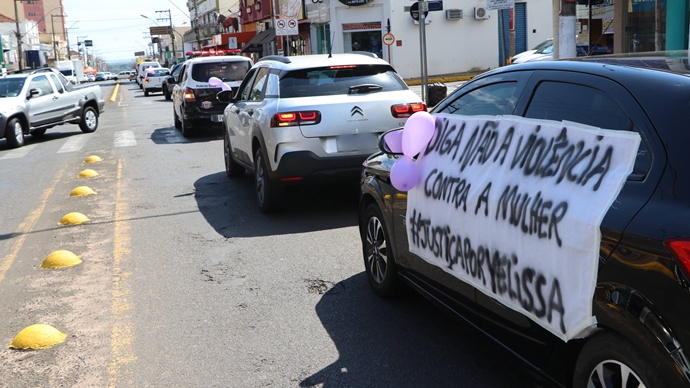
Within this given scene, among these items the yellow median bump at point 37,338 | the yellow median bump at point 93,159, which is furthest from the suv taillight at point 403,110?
the yellow median bump at point 93,159

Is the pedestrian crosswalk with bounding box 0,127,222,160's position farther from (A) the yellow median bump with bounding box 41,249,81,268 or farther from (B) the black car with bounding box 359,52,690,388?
(B) the black car with bounding box 359,52,690,388

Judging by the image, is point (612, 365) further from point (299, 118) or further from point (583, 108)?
point (299, 118)

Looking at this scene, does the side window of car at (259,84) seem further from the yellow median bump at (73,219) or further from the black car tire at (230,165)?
the yellow median bump at (73,219)

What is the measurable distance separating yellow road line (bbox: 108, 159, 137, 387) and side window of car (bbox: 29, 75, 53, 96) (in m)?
11.5

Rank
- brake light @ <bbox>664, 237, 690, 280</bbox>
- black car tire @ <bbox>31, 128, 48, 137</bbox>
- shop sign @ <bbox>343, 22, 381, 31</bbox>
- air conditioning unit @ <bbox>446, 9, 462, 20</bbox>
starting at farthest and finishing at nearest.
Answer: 1. shop sign @ <bbox>343, 22, 381, 31</bbox>
2. air conditioning unit @ <bbox>446, 9, 462, 20</bbox>
3. black car tire @ <bbox>31, 128, 48, 137</bbox>
4. brake light @ <bbox>664, 237, 690, 280</bbox>

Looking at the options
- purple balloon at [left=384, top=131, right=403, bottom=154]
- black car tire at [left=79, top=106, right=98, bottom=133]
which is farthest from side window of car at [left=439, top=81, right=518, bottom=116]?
black car tire at [left=79, top=106, right=98, bottom=133]

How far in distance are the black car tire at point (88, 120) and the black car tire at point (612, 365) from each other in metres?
19.4

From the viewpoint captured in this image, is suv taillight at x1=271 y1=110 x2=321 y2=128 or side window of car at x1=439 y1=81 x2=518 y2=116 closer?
side window of car at x1=439 y1=81 x2=518 y2=116

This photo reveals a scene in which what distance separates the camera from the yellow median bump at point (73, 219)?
8.84 m

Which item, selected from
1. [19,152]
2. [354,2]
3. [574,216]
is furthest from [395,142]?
[354,2]

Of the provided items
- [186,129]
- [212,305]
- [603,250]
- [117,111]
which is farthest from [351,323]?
[117,111]

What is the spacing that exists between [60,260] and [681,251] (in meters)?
5.84

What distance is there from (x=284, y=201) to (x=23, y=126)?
12103 millimetres

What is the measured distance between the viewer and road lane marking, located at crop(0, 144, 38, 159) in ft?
52.4
